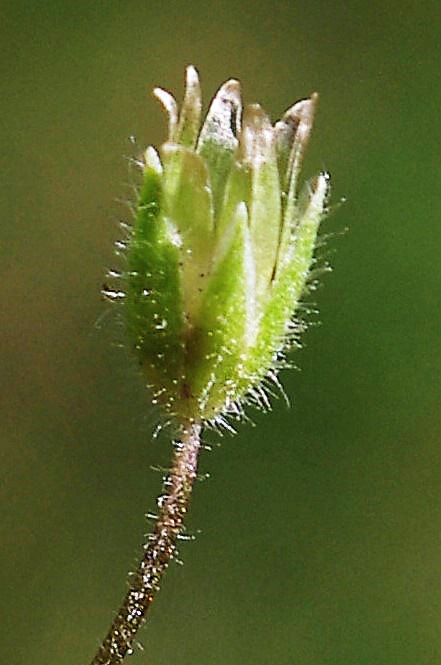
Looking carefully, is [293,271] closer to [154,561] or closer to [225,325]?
[225,325]

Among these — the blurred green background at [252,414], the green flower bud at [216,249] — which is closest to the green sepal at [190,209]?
the green flower bud at [216,249]

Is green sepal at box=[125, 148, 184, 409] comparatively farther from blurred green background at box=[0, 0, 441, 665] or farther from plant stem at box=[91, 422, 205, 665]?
blurred green background at box=[0, 0, 441, 665]

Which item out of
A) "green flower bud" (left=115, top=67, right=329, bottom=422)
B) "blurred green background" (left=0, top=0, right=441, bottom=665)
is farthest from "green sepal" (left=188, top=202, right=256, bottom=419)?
"blurred green background" (left=0, top=0, right=441, bottom=665)

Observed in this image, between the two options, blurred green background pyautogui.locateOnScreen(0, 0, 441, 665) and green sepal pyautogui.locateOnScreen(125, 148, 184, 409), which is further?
blurred green background pyautogui.locateOnScreen(0, 0, 441, 665)

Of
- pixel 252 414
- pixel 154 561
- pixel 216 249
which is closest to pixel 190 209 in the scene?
pixel 216 249

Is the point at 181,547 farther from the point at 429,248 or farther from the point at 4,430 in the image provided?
the point at 429,248

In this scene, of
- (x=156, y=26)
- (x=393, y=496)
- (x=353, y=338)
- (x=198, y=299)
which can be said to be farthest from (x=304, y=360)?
(x=198, y=299)

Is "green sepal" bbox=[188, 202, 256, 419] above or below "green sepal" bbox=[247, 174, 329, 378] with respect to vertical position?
below
